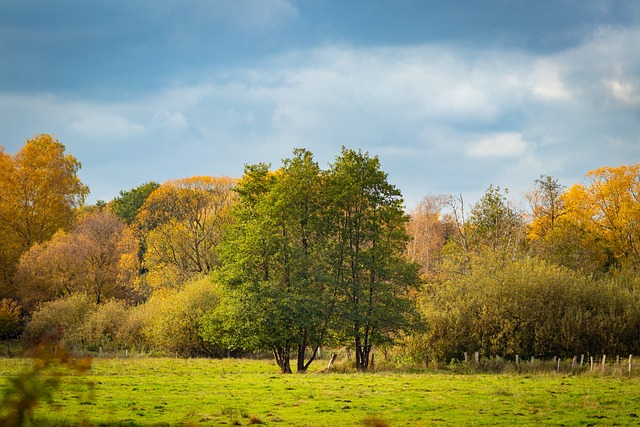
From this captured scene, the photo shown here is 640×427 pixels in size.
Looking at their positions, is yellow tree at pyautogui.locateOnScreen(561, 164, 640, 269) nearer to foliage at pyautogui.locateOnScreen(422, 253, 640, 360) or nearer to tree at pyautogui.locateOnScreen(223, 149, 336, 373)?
foliage at pyautogui.locateOnScreen(422, 253, 640, 360)

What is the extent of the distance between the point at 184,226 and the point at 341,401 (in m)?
40.0

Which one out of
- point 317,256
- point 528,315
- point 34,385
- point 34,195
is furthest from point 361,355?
point 34,195

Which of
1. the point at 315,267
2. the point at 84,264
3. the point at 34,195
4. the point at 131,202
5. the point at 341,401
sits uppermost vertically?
the point at 131,202

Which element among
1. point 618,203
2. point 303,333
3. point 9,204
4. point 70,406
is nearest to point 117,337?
point 9,204

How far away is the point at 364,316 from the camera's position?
3806 cm

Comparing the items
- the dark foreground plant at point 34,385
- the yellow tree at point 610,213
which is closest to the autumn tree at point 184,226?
the yellow tree at point 610,213

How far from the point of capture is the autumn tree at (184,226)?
5806 centimetres

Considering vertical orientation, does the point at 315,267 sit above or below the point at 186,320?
above

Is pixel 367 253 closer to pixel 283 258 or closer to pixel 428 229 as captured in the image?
pixel 283 258

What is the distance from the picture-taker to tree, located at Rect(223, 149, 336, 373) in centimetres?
3619

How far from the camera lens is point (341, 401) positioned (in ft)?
71.2

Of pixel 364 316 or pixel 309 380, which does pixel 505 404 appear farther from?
pixel 364 316

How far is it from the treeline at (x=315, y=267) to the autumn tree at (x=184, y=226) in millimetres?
132

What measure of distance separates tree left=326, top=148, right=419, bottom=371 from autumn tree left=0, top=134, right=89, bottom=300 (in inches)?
1391
